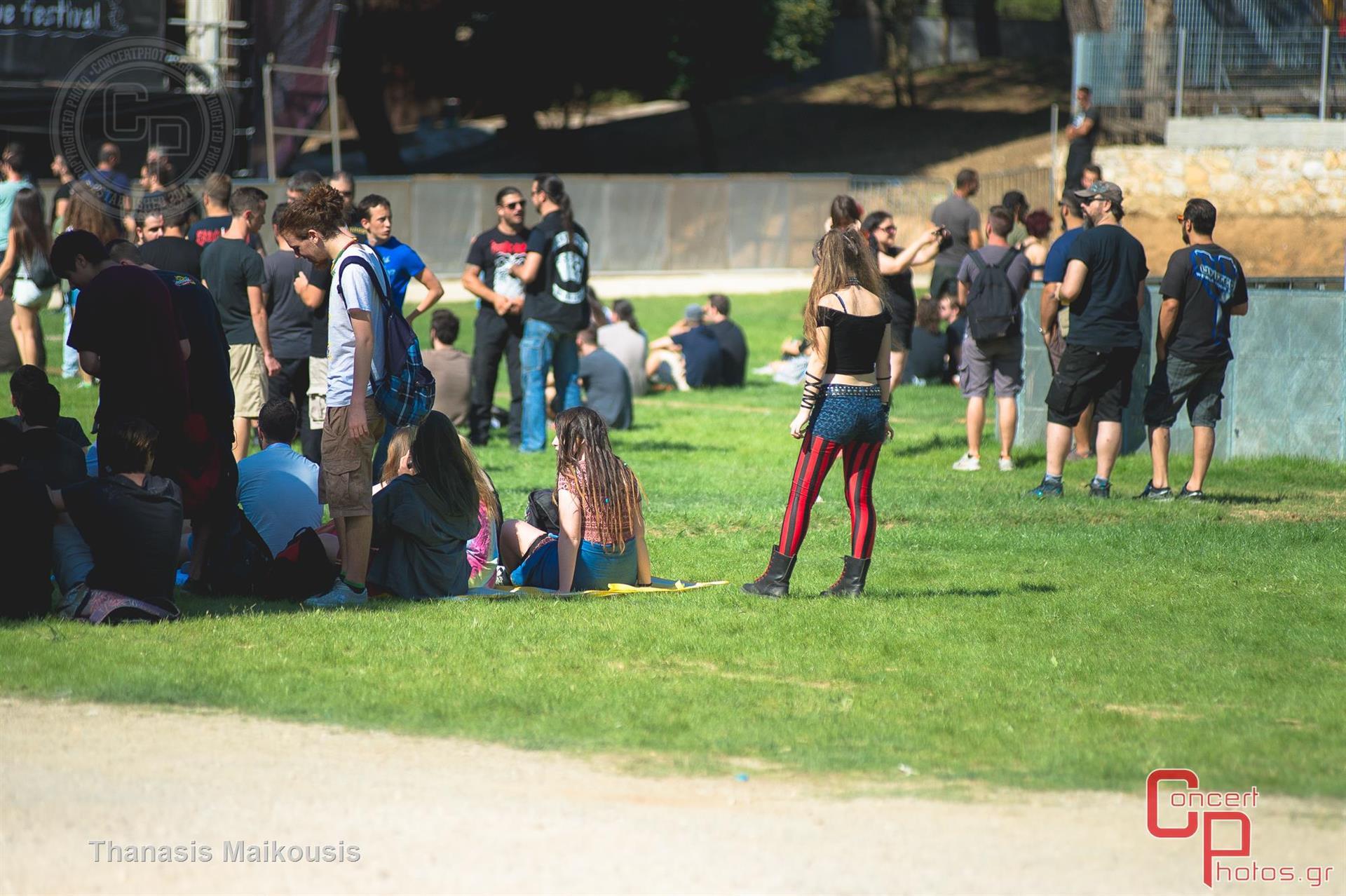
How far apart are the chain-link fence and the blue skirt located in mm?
22855

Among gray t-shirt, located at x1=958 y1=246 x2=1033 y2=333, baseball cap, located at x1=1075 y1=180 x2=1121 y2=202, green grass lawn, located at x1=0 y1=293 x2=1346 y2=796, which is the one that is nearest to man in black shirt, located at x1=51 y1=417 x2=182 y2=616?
green grass lawn, located at x1=0 y1=293 x2=1346 y2=796

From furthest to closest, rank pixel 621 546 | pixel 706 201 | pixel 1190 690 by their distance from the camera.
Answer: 1. pixel 706 201
2. pixel 621 546
3. pixel 1190 690

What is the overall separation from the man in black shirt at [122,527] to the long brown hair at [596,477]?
1.85m

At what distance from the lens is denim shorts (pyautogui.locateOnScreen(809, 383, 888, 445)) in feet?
22.8

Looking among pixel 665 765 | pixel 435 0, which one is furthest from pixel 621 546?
pixel 435 0

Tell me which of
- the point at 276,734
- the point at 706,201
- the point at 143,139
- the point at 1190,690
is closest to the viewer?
the point at 276,734

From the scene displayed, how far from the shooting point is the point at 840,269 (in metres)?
7.00

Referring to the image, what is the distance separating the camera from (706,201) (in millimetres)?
32344

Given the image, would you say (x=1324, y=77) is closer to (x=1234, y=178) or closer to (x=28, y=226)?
(x=1234, y=178)

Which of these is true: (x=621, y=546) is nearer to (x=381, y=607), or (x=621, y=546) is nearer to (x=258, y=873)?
(x=381, y=607)

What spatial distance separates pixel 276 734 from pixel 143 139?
22.4 metres

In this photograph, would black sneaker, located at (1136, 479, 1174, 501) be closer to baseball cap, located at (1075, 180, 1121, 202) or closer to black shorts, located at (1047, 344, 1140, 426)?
black shorts, located at (1047, 344, 1140, 426)

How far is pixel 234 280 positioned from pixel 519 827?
6313 mm
